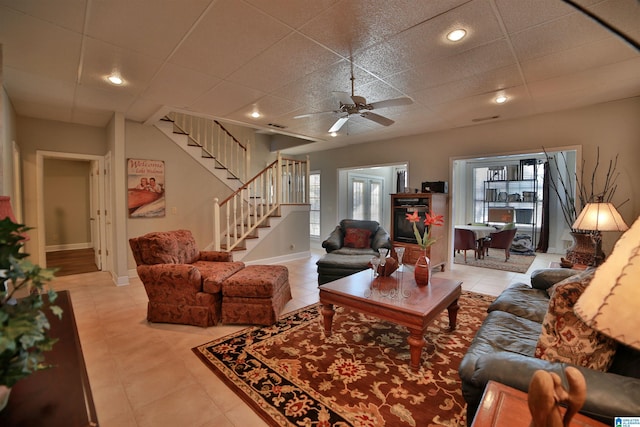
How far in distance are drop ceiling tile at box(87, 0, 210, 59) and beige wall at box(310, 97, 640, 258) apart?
447 cm

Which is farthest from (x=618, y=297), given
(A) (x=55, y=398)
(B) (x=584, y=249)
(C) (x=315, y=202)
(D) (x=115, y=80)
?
(C) (x=315, y=202)

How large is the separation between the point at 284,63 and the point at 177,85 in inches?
56.0

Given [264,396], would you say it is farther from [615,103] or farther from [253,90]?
[615,103]

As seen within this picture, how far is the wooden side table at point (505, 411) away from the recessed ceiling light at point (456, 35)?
2.39 metres

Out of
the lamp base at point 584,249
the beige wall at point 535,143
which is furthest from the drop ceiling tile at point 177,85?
the lamp base at point 584,249

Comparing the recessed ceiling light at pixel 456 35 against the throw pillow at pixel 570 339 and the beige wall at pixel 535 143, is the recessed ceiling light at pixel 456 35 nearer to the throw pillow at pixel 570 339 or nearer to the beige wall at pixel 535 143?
the throw pillow at pixel 570 339

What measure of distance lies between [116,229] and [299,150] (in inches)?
179

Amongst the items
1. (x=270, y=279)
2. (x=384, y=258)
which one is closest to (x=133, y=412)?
(x=270, y=279)

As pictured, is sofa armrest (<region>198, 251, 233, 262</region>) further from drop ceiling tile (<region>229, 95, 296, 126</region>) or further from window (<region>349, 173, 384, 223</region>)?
window (<region>349, 173, 384, 223</region>)

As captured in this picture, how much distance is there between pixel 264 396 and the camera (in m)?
1.86

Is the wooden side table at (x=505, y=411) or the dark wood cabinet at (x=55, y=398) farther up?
the dark wood cabinet at (x=55, y=398)

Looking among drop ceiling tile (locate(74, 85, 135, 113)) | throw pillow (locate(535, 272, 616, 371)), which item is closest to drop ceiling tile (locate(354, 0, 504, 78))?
throw pillow (locate(535, 272, 616, 371))

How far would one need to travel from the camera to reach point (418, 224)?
5059 mm

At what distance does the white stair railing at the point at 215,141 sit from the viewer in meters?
5.40
